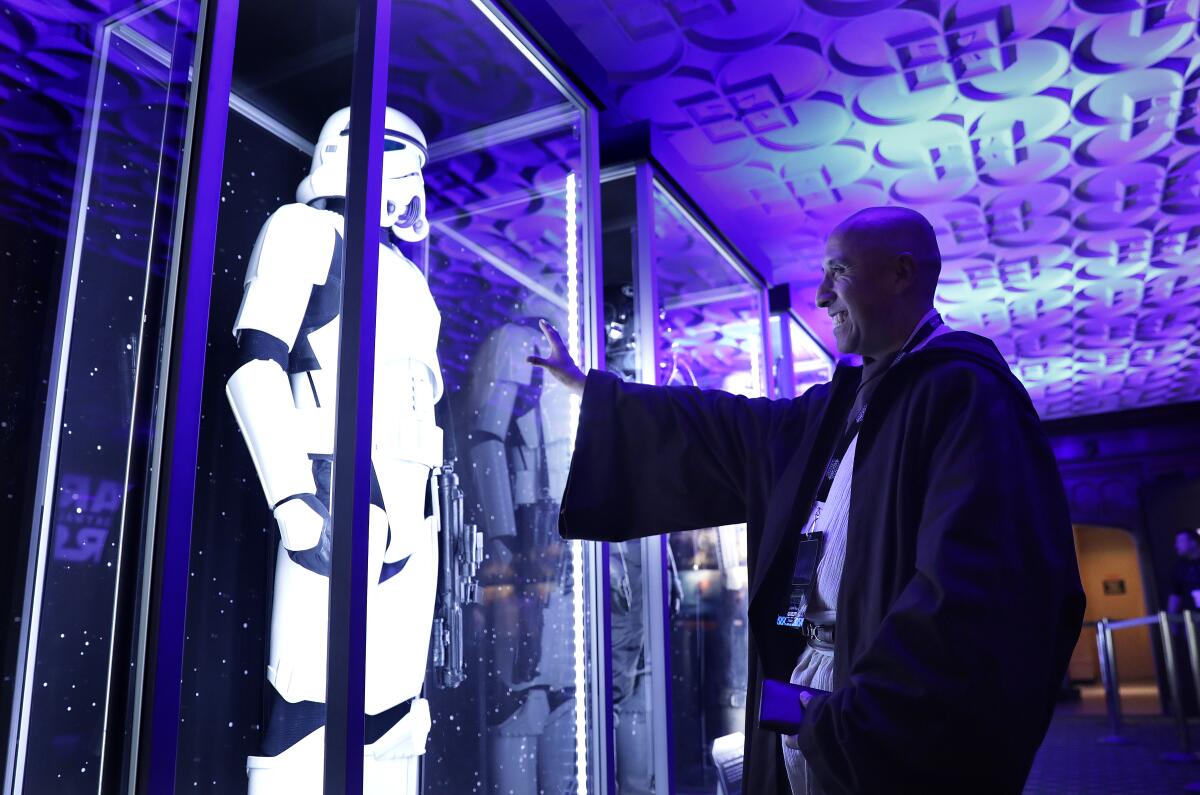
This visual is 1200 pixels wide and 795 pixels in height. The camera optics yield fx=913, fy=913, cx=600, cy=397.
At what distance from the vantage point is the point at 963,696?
1105 mm

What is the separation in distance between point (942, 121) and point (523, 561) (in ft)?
8.27

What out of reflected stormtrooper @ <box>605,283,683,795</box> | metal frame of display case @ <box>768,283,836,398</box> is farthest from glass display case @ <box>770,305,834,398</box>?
reflected stormtrooper @ <box>605,283,683,795</box>

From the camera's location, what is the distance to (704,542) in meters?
4.16

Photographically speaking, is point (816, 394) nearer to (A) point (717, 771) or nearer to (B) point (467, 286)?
(B) point (467, 286)

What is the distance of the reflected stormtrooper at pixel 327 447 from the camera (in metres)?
1.74

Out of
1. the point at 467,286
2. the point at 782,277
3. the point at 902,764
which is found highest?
the point at 782,277

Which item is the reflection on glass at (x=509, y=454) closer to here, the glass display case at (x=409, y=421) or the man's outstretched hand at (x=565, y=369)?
the glass display case at (x=409, y=421)

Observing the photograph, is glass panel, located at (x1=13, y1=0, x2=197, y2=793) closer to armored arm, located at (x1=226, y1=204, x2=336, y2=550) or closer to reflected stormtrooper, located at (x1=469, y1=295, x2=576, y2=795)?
armored arm, located at (x1=226, y1=204, x2=336, y2=550)

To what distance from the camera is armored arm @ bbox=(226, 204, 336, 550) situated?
1.68 meters

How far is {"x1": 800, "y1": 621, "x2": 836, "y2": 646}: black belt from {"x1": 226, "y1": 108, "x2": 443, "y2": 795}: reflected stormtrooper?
0.87 m

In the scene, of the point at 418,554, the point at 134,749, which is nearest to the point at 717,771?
the point at 418,554

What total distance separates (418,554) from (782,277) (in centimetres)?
359

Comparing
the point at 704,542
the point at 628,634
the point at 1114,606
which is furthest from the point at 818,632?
the point at 1114,606

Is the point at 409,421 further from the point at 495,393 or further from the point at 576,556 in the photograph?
the point at 576,556
